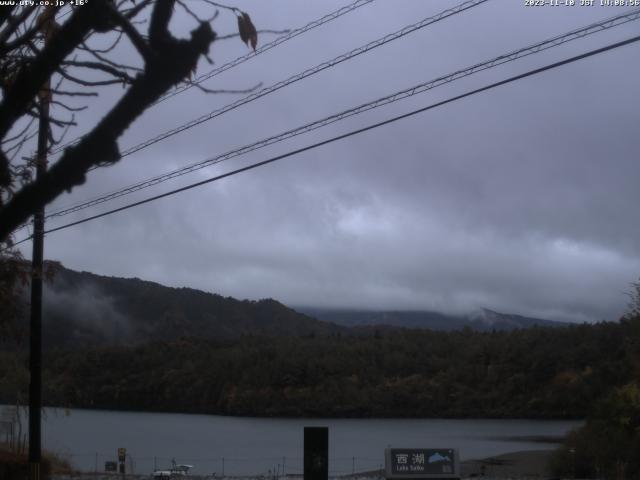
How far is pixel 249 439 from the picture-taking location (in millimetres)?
46750

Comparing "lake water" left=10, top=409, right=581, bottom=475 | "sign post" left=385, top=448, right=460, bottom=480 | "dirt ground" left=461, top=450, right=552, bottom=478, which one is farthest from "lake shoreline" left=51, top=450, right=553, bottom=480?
"sign post" left=385, top=448, right=460, bottom=480

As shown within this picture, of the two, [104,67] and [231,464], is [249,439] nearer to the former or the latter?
[231,464]

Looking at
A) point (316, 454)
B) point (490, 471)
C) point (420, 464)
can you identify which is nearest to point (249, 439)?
point (490, 471)

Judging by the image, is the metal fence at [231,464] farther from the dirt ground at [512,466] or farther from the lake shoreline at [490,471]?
the dirt ground at [512,466]

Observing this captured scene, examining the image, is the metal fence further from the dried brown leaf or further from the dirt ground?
the dried brown leaf

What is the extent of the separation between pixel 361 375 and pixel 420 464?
1666 inches

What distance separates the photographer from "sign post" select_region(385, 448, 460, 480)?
778 inches

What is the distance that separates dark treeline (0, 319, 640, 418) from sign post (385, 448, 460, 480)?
30.6 m

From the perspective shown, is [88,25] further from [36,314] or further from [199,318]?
[199,318]

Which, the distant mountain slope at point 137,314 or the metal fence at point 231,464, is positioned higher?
the distant mountain slope at point 137,314

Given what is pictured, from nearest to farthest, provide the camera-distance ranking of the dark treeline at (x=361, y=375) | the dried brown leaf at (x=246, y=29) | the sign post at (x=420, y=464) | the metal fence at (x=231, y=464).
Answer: the dried brown leaf at (x=246, y=29) → the sign post at (x=420, y=464) → the metal fence at (x=231, y=464) → the dark treeline at (x=361, y=375)

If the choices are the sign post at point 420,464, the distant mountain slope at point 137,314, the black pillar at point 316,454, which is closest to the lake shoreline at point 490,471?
the sign post at point 420,464

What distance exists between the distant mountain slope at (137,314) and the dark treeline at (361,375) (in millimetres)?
4887

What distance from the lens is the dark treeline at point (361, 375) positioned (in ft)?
173
